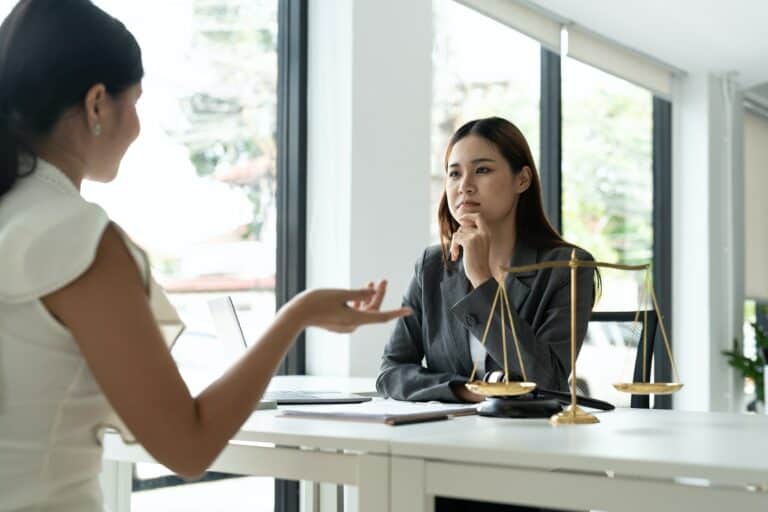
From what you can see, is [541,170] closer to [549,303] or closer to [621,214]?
[621,214]

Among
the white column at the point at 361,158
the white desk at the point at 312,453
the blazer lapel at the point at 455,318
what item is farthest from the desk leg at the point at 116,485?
the white column at the point at 361,158

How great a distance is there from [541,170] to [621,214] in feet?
4.49

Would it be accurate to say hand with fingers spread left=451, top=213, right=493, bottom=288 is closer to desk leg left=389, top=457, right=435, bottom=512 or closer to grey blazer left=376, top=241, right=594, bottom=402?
grey blazer left=376, top=241, right=594, bottom=402

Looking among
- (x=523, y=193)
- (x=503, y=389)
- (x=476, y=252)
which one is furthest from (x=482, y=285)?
(x=523, y=193)

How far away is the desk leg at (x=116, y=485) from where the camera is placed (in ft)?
7.69

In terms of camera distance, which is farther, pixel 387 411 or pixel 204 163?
pixel 204 163

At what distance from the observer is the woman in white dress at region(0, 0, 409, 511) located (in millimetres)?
1132

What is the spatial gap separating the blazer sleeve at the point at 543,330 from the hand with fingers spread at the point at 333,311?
2.09ft

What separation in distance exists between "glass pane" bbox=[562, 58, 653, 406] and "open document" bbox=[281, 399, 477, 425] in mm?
3270

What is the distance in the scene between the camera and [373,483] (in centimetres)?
142

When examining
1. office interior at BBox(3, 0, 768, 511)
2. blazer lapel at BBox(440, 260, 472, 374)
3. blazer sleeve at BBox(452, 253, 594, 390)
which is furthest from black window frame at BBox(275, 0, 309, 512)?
blazer sleeve at BBox(452, 253, 594, 390)

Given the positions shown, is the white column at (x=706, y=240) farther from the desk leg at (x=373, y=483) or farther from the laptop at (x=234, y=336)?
the desk leg at (x=373, y=483)

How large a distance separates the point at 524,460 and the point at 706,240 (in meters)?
5.29

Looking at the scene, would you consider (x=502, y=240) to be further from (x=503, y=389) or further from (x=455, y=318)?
(x=503, y=389)
